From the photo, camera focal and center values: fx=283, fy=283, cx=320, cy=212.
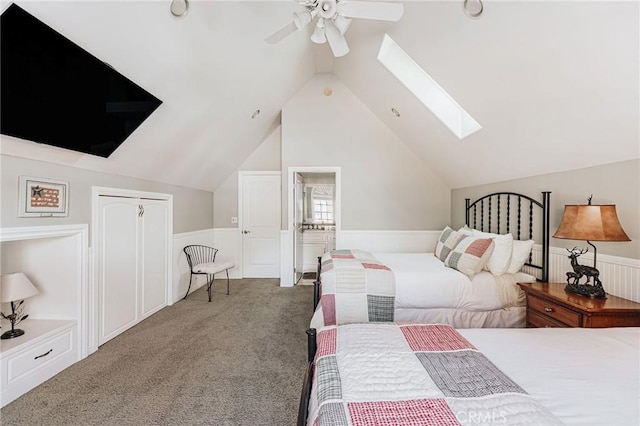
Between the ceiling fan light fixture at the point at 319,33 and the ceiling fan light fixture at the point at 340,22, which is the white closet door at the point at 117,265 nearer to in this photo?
the ceiling fan light fixture at the point at 319,33

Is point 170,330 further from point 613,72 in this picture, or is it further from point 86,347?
point 613,72

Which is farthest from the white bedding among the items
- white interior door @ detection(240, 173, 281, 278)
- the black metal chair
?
white interior door @ detection(240, 173, 281, 278)

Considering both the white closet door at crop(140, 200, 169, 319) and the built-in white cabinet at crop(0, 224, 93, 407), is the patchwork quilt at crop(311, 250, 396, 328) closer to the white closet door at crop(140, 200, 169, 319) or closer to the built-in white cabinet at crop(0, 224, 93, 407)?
the built-in white cabinet at crop(0, 224, 93, 407)

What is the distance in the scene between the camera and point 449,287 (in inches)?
96.3

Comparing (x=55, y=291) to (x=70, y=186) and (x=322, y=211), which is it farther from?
(x=322, y=211)

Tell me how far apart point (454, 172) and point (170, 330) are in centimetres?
416

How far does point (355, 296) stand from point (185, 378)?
4.82 feet

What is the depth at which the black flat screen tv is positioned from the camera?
4.89ft

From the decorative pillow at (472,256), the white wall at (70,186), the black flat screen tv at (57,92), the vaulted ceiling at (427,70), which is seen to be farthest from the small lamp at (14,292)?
the decorative pillow at (472,256)

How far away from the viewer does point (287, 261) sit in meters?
4.67

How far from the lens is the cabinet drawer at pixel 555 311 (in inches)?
72.3

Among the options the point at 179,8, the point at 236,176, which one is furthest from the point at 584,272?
the point at 236,176

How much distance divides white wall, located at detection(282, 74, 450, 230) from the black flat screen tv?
99.8 inches

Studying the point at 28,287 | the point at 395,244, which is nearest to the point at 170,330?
the point at 28,287
